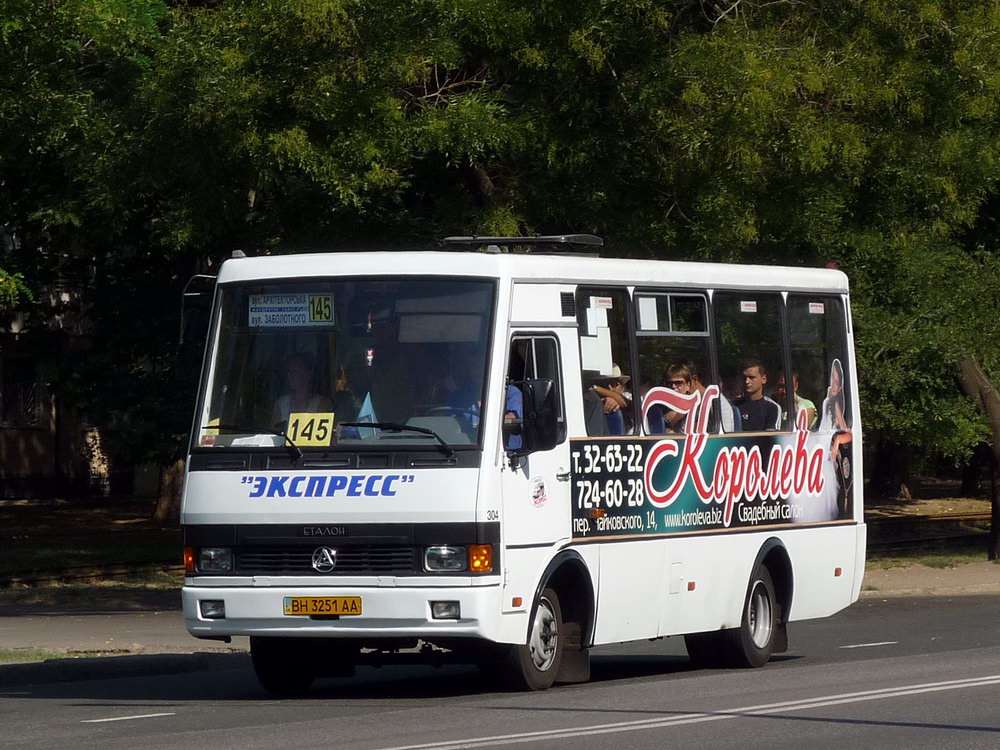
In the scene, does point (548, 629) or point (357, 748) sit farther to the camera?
point (548, 629)

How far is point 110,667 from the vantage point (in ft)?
48.4

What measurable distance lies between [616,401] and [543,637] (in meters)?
1.84

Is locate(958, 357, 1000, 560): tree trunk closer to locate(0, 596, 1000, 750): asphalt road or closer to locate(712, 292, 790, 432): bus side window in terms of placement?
locate(0, 596, 1000, 750): asphalt road

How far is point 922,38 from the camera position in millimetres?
19656

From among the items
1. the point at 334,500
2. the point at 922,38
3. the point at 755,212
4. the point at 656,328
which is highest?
the point at 922,38

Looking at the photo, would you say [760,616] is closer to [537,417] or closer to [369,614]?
[537,417]

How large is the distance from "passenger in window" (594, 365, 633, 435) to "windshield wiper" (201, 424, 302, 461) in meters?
2.25

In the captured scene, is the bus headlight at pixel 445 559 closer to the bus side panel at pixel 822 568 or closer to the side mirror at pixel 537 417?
the side mirror at pixel 537 417

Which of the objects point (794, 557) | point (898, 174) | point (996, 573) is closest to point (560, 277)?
point (794, 557)

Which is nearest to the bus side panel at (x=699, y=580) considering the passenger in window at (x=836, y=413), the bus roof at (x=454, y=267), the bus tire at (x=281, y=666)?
the passenger in window at (x=836, y=413)

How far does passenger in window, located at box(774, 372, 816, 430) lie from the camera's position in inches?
597

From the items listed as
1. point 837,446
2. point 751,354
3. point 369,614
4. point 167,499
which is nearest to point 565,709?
point 369,614

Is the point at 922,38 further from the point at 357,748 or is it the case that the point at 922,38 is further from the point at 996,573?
the point at 357,748

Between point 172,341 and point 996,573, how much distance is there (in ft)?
41.8
